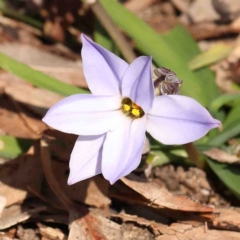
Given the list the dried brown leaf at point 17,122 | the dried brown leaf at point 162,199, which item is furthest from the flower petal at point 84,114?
the dried brown leaf at point 17,122

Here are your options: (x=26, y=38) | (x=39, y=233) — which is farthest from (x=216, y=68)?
(x=39, y=233)

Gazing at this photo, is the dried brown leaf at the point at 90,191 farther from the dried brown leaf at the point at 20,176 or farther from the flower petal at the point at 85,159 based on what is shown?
the flower petal at the point at 85,159

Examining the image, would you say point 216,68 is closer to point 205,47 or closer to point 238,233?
point 205,47

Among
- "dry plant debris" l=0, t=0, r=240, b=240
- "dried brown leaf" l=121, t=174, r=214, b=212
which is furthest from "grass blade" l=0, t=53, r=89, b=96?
"dried brown leaf" l=121, t=174, r=214, b=212

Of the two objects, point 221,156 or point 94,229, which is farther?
point 221,156

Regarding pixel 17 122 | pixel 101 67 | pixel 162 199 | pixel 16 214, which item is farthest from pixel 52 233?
pixel 101 67

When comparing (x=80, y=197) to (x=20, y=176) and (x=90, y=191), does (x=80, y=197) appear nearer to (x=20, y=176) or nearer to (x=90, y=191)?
(x=90, y=191)
